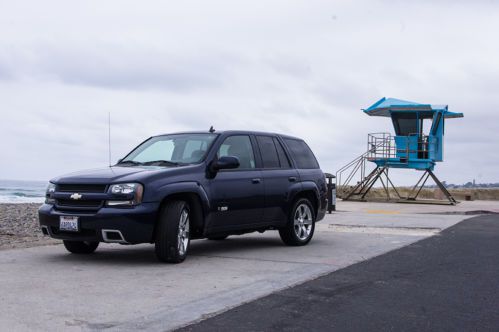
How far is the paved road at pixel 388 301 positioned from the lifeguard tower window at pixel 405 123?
25.3 meters

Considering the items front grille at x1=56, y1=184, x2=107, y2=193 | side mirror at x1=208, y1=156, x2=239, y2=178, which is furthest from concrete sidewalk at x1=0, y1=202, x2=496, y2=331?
side mirror at x1=208, y1=156, x2=239, y2=178

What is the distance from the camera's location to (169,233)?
8.52 meters

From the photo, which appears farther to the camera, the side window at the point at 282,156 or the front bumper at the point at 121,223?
the side window at the point at 282,156

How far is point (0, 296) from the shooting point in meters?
6.39

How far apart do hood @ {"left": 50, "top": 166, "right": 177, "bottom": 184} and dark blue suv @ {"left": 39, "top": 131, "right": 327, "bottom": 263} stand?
0.01 metres

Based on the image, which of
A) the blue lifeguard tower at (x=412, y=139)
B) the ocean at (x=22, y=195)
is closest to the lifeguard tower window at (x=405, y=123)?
the blue lifeguard tower at (x=412, y=139)

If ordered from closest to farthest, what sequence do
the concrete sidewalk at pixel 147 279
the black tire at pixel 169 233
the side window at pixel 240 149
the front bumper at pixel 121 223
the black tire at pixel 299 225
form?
the concrete sidewalk at pixel 147 279 < the front bumper at pixel 121 223 < the black tire at pixel 169 233 < the side window at pixel 240 149 < the black tire at pixel 299 225

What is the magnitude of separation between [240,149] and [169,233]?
2.34m

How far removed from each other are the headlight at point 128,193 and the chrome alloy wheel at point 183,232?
68cm

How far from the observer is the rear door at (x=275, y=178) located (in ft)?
34.7

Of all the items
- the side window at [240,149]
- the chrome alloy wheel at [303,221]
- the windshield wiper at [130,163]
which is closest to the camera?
the windshield wiper at [130,163]

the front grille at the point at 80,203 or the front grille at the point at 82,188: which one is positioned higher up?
the front grille at the point at 82,188

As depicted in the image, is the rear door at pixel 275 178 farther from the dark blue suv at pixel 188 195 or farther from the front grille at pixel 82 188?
the front grille at pixel 82 188

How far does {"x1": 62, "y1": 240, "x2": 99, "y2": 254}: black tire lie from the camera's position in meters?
9.60
